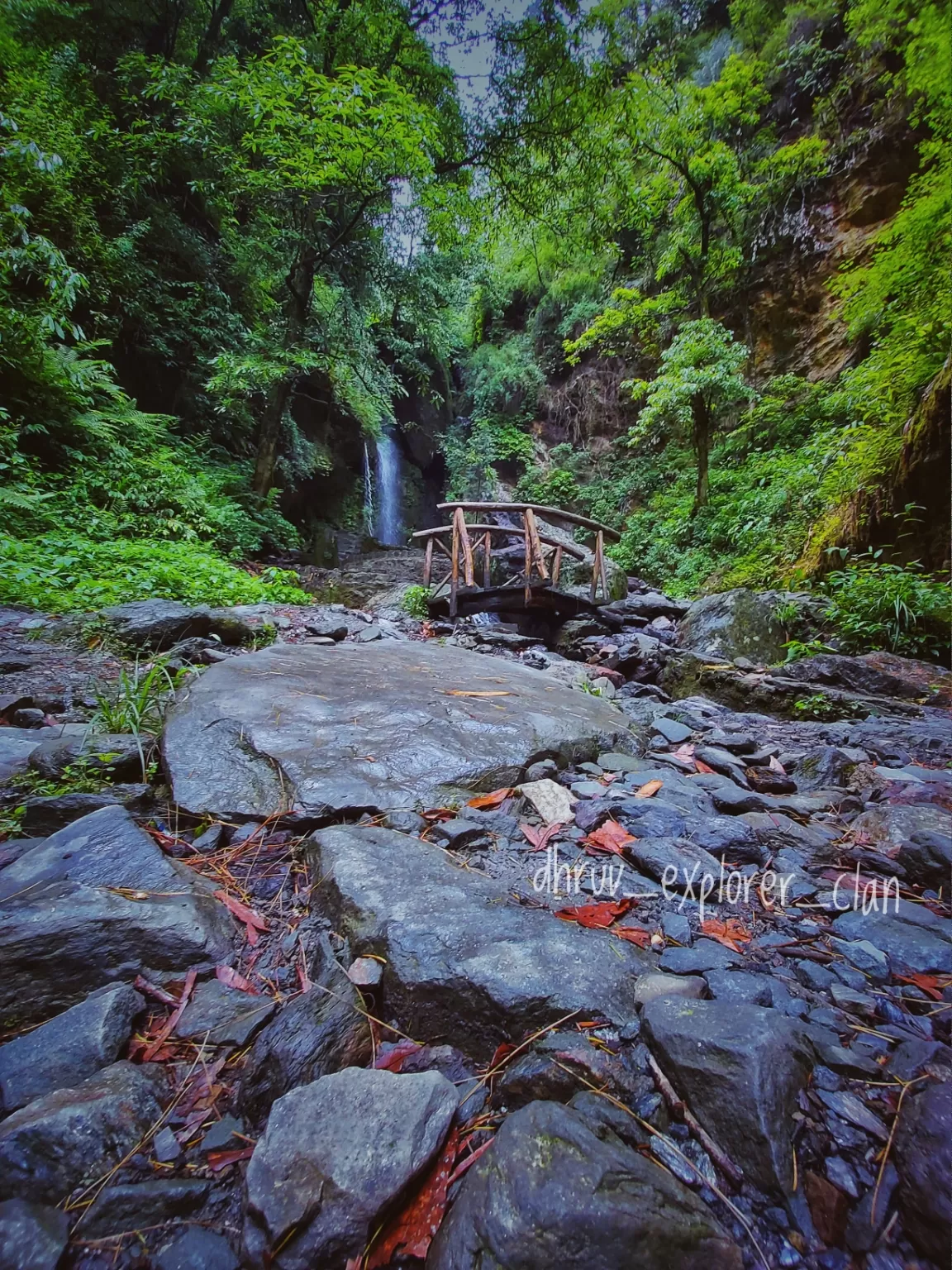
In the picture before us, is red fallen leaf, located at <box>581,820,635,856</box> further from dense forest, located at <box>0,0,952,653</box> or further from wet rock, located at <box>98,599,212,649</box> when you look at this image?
dense forest, located at <box>0,0,952,653</box>

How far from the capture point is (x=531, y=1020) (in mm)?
867

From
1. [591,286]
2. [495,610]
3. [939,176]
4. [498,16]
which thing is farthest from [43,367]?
[591,286]

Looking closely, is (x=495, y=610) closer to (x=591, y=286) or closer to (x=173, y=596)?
(x=173, y=596)

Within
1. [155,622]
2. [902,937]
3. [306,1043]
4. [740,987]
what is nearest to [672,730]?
[902,937]

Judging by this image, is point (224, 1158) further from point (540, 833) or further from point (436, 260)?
point (436, 260)

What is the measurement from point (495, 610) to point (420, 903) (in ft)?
18.1

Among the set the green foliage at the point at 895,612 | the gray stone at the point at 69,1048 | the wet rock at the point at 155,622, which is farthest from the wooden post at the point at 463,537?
the gray stone at the point at 69,1048

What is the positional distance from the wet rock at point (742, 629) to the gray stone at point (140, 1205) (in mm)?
5130

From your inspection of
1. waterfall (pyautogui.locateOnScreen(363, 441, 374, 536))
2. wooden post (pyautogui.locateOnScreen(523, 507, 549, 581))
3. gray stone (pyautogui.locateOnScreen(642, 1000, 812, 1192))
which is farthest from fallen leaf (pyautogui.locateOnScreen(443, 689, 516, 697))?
waterfall (pyautogui.locateOnScreen(363, 441, 374, 536))

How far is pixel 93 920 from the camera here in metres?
0.99

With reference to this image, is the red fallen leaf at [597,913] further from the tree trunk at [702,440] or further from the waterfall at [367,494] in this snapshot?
the waterfall at [367,494]

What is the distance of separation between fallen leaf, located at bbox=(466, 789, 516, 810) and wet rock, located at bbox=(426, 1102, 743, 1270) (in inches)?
40.9

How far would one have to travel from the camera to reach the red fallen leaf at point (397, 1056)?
0.85 metres

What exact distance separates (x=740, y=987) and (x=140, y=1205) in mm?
1005
